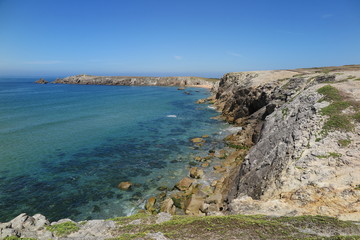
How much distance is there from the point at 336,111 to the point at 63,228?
22.5m

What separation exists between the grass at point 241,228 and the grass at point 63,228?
239 centimetres

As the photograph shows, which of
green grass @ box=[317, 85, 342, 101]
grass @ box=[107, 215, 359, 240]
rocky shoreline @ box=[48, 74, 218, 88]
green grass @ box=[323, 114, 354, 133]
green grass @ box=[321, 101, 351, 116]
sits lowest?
grass @ box=[107, 215, 359, 240]

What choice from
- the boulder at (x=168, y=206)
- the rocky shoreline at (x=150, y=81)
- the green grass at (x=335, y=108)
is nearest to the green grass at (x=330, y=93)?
the green grass at (x=335, y=108)

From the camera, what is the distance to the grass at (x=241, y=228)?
8.51m

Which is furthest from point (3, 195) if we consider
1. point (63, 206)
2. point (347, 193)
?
point (347, 193)

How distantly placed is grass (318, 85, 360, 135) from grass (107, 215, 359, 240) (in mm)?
9570

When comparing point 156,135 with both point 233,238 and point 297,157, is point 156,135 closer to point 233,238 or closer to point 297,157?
point 297,157

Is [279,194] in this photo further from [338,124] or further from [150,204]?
[150,204]

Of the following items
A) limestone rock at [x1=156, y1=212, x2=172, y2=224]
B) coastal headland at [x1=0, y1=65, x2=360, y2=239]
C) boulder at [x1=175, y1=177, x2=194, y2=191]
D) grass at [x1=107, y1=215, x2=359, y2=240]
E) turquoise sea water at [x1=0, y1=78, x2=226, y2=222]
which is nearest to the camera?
grass at [x1=107, y1=215, x2=359, y2=240]

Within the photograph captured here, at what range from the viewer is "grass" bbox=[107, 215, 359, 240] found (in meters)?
8.51

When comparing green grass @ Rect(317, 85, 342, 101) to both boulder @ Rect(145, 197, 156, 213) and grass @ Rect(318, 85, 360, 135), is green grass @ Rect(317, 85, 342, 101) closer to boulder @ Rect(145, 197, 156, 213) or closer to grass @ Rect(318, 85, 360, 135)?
grass @ Rect(318, 85, 360, 135)

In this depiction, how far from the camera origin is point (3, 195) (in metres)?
20.1

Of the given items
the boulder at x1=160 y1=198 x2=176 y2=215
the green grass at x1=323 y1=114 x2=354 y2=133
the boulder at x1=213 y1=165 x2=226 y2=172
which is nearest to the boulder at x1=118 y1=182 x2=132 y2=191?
the boulder at x1=160 y1=198 x2=176 y2=215

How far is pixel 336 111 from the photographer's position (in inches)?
709
